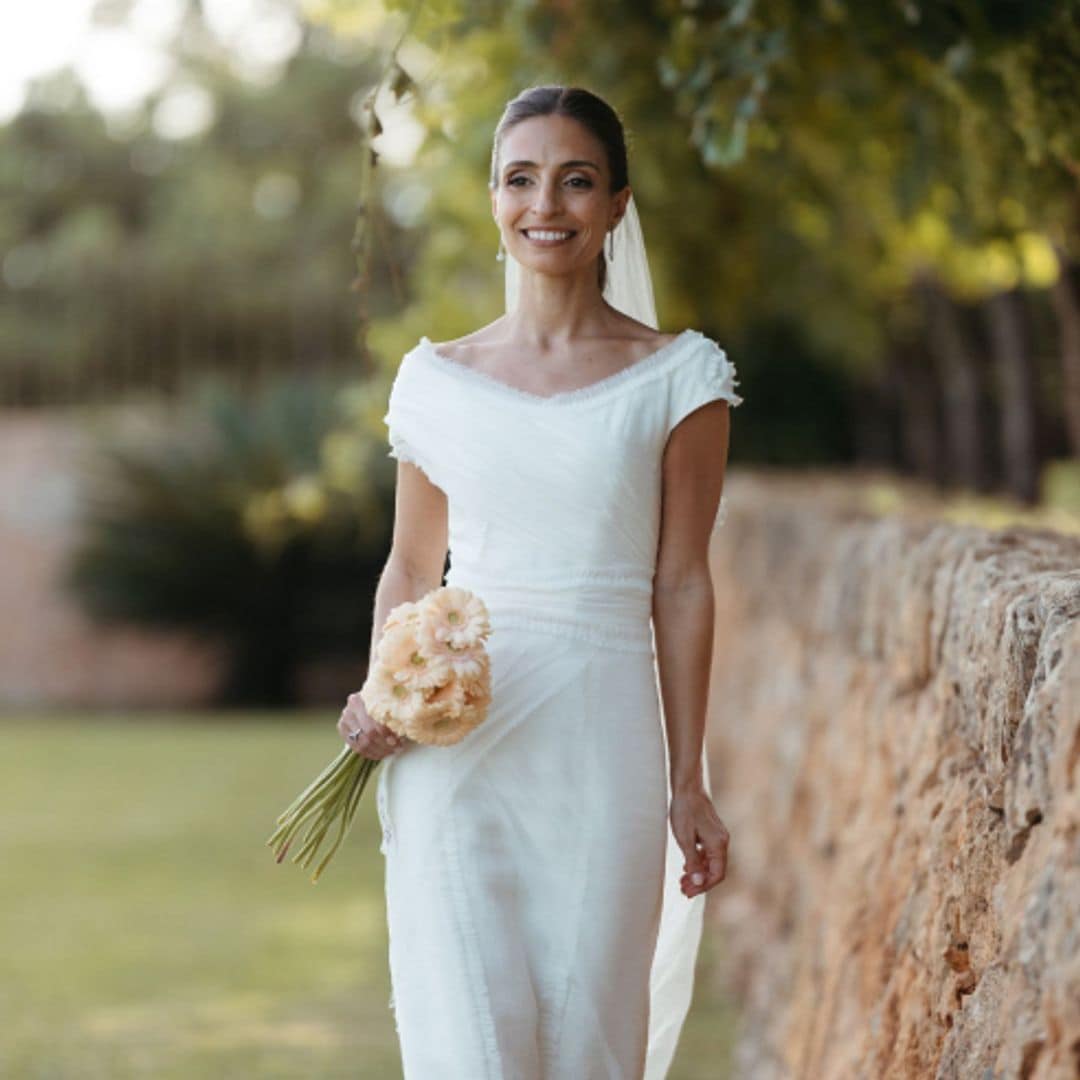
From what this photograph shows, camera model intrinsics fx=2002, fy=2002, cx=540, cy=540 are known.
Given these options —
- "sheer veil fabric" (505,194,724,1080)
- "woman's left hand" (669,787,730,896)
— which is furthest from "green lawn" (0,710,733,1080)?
"woman's left hand" (669,787,730,896)

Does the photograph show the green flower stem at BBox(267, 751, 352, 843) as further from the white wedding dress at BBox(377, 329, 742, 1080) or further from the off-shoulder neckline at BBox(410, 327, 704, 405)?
the off-shoulder neckline at BBox(410, 327, 704, 405)

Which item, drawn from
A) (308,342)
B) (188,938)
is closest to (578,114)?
(188,938)

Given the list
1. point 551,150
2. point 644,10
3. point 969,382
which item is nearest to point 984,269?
point 969,382

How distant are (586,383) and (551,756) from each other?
1.89ft

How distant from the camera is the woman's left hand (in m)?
3.10

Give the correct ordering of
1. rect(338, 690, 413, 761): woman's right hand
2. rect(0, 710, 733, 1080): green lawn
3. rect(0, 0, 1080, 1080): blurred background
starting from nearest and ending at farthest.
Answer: rect(338, 690, 413, 761): woman's right hand → rect(0, 0, 1080, 1080): blurred background → rect(0, 710, 733, 1080): green lawn

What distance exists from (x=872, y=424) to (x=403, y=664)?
60.5ft

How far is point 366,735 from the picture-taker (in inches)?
119

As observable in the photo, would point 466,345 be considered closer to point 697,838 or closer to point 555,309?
point 555,309

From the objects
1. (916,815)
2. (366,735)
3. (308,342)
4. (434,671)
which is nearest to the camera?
(434,671)

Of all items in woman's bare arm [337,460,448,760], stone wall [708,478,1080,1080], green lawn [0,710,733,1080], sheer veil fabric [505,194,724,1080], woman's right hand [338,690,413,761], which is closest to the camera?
stone wall [708,478,1080,1080]

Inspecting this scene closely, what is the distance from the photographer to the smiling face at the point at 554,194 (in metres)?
3.11

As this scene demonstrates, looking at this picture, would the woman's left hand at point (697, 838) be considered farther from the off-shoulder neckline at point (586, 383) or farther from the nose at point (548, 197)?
the nose at point (548, 197)

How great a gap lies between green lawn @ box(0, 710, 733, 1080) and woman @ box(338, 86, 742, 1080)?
9.94ft
